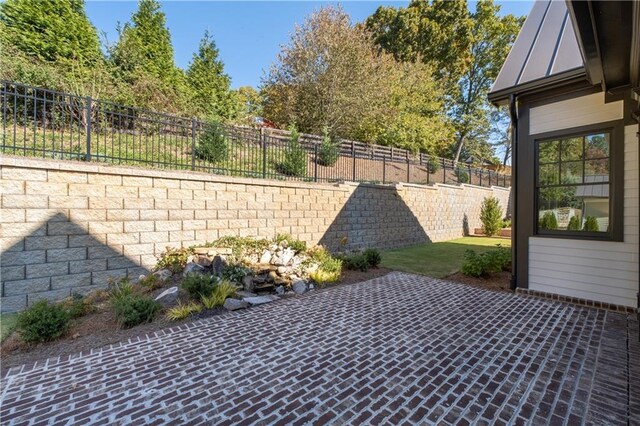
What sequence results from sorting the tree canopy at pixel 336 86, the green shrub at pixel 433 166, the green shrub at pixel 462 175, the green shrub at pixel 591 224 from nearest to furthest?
the green shrub at pixel 591 224 → the green shrub at pixel 433 166 → the green shrub at pixel 462 175 → the tree canopy at pixel 336 86

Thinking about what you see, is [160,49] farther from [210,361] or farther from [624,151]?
[624,151]

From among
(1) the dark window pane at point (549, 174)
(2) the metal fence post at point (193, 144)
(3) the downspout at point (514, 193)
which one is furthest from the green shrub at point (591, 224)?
(2) the metal fence post at point (193, 144)

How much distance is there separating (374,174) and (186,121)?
22.8 feet

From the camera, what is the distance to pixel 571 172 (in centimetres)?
451

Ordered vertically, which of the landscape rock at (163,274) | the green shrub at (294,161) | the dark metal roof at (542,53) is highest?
the dark metal roof at (542,53)

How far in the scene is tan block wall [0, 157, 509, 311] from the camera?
151 inches

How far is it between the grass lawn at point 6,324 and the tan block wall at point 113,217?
16 cm

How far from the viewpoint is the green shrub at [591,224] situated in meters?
4.25

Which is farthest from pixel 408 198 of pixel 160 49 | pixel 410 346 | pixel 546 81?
pixel 160 49

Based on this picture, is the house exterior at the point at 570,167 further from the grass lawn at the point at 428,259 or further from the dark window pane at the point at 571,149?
the grass lawn at the point at 428,259

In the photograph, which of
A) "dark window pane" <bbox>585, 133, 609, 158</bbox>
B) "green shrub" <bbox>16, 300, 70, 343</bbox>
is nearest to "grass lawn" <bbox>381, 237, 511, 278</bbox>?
"dark window pane" <bbox>585, 133, 609, 158</bbox>

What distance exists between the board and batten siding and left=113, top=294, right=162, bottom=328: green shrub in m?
5.83

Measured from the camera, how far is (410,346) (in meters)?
2.96

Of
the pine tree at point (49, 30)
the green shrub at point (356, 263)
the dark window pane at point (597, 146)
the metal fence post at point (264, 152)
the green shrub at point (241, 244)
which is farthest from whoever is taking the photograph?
the pine tree at point (49, 30)
